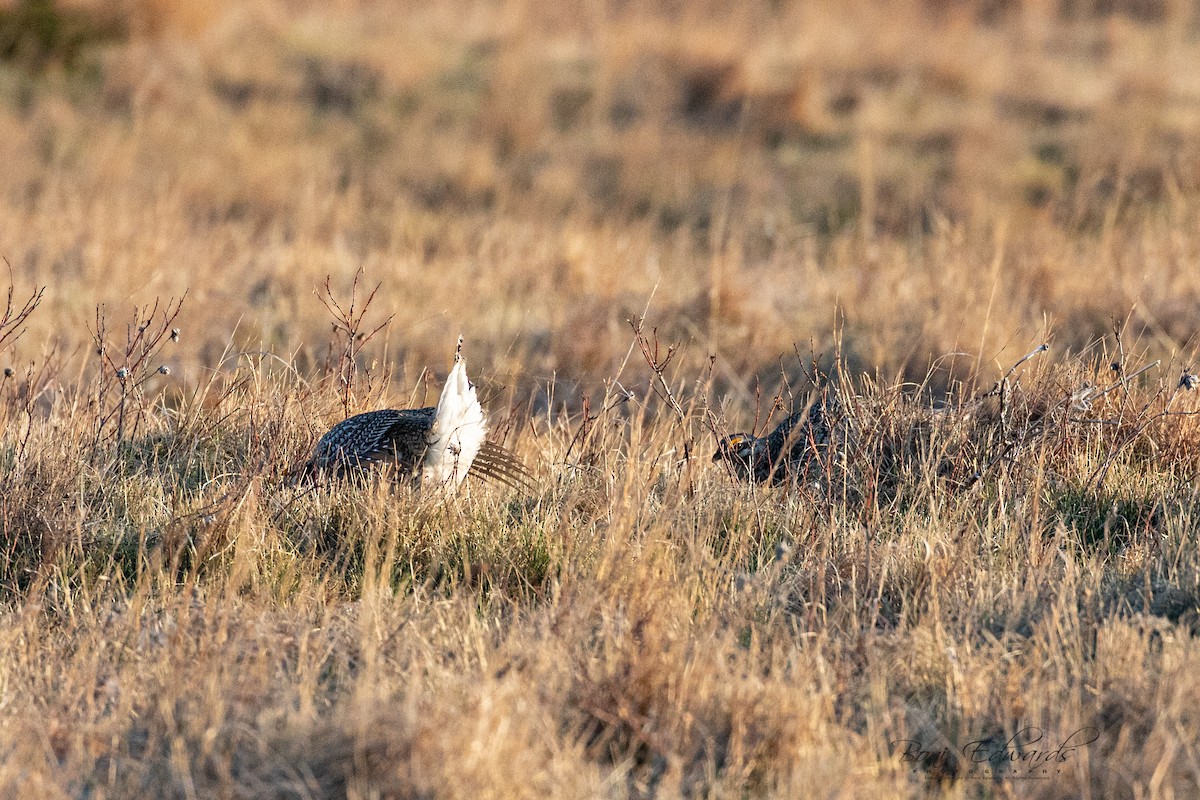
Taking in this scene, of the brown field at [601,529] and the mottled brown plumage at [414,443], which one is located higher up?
the mottled brown plumage at [414,443]

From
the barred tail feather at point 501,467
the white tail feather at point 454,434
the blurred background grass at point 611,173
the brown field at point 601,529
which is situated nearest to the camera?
the brown field at point 601,529

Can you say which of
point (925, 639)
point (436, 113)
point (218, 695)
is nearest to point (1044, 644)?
point (925, 639)

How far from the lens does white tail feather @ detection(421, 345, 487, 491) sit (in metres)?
3.88

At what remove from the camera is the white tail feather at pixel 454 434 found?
3885 mm

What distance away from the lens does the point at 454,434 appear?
395 cm

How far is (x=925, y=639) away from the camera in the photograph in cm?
309

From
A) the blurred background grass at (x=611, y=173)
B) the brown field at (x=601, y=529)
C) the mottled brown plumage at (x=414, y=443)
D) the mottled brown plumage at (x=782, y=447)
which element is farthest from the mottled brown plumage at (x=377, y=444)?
the blurred background grass at (x=611, y=173)

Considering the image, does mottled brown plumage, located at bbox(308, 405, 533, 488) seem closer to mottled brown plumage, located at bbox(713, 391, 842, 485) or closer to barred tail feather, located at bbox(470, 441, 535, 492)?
barred tail feather, located at bbox(470, 441, 535, 492)

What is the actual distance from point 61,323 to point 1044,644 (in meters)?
5.82

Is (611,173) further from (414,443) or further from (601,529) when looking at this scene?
(601,529)

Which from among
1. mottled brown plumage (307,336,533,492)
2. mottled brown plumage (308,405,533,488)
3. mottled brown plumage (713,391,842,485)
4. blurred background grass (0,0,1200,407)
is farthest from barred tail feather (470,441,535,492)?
blurred background grass (0,0,1200,407)

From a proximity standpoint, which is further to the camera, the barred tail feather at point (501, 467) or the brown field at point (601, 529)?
the barred tail feather at point (501, 467)

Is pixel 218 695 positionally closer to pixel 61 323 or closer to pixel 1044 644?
pixel 1044 644

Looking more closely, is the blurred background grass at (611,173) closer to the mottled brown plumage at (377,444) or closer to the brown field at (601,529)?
the brown field at (601,529)
